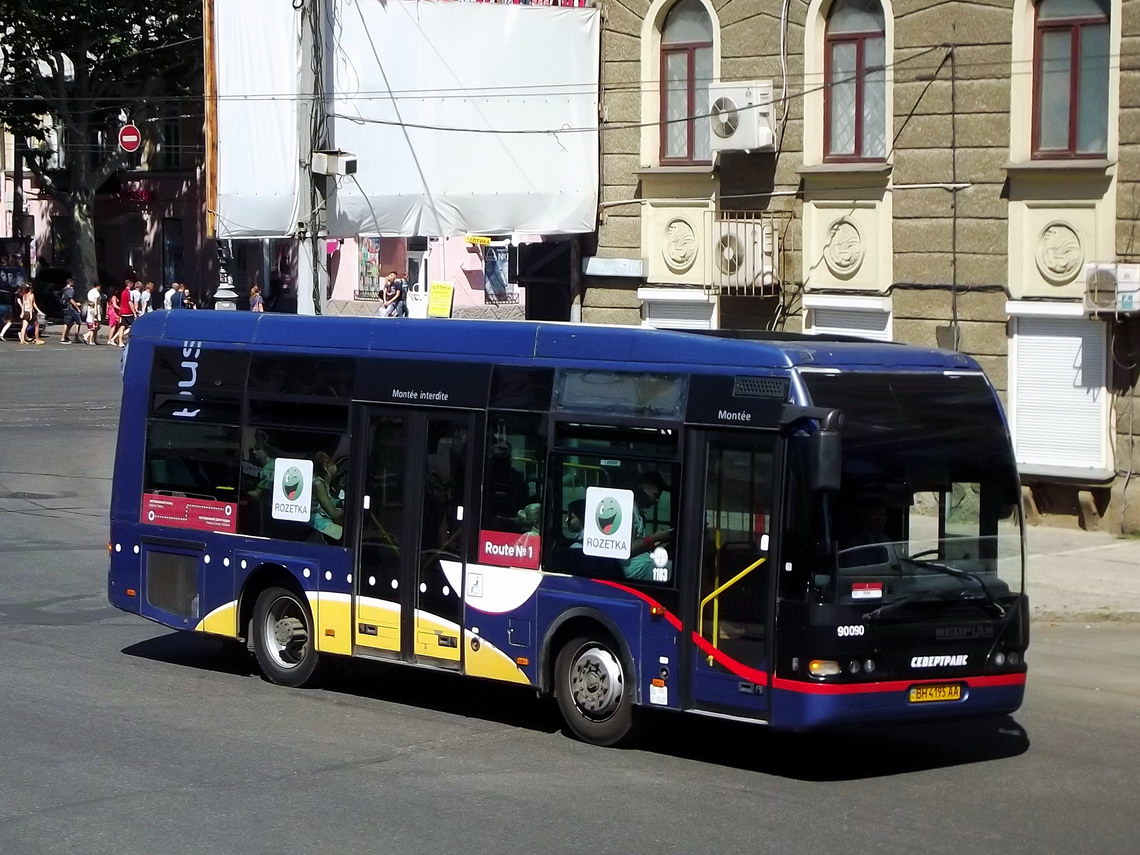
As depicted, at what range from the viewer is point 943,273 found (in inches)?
781

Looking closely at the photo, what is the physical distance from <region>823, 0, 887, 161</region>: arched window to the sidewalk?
518cm

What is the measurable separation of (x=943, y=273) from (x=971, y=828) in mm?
12655

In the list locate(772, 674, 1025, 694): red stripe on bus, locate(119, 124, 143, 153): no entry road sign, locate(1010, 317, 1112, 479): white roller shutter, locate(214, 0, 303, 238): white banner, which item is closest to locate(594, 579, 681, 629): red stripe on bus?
locate(772, 674, 1025, 694): red stripe on bus

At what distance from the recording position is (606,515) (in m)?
9.93

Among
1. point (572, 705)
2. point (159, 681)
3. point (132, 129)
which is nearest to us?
point (572, 705)

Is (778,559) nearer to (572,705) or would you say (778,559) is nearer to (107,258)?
(572,705)

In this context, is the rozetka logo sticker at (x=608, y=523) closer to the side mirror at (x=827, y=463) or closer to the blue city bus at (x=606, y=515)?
the blue city bus at (x=606, y=515)

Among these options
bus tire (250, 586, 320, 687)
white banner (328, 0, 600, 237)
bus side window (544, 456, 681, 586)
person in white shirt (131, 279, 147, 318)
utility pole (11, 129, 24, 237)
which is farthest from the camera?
utility pole (11, 129, 24, 237)

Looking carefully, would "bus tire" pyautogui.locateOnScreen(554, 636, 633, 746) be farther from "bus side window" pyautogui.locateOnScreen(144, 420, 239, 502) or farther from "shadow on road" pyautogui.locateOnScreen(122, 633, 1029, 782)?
"bus side window" pyautogui.locateOnScreen(144, 420, 239, 502)

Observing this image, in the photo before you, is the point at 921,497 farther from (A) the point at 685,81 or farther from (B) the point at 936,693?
(A) the point at 685,81

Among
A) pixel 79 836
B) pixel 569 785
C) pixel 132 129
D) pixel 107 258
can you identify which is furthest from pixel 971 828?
pixel 107 258

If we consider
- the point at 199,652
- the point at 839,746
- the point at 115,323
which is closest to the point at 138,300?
the point at 115,323

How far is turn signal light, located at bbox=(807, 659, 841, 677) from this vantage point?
29.0ft

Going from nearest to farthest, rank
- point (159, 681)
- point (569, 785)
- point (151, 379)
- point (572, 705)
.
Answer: point (569, 785) < point (572, 705) < point (159, 681) < point (151, 379)
